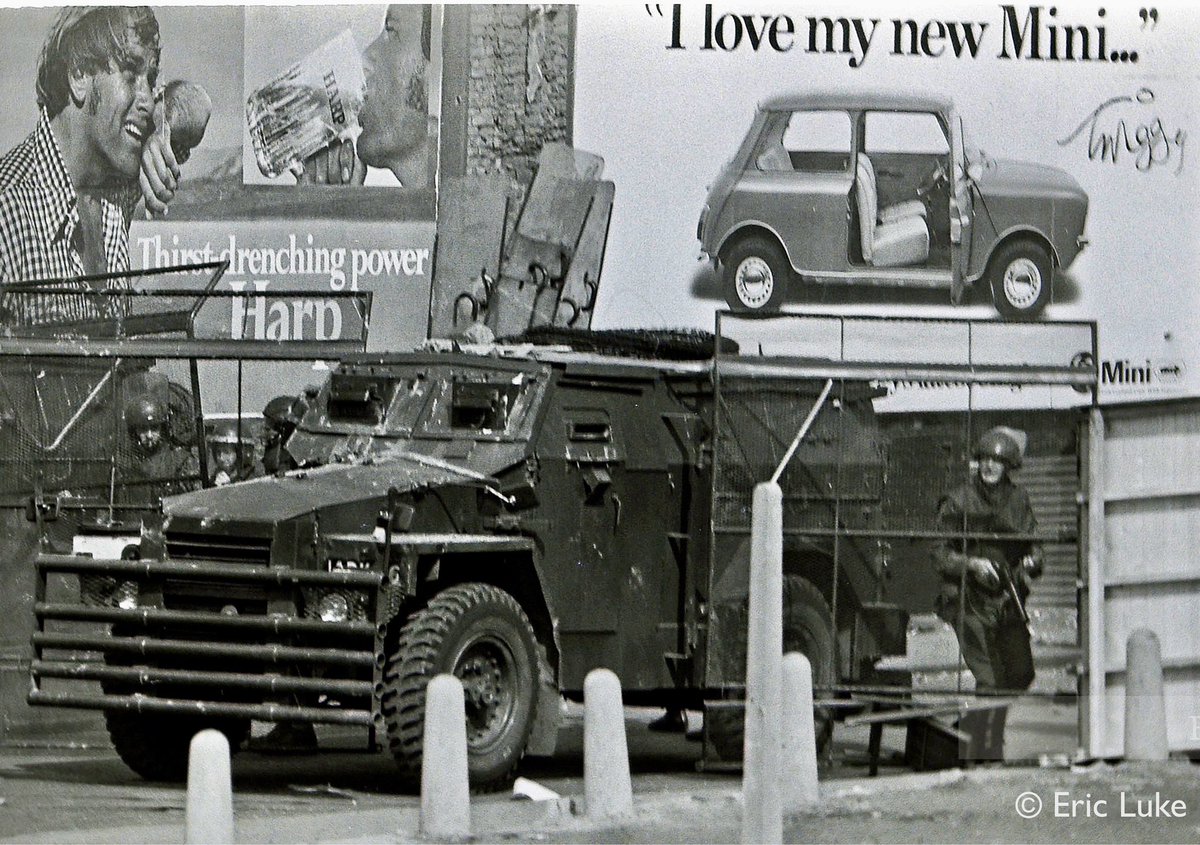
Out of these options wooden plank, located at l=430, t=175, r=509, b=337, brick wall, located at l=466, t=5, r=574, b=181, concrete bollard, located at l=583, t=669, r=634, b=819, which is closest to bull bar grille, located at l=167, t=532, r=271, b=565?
concrete bollard, located at l=583, t=669, r=634, b=819

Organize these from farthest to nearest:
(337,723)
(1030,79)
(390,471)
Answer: (1030,79)
(390,471)
(337,723)

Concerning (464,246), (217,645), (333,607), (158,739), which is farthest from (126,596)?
(464,246)

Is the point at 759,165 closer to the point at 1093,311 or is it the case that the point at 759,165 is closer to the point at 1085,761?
the point at 1093,311

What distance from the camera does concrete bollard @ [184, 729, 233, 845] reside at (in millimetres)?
8188

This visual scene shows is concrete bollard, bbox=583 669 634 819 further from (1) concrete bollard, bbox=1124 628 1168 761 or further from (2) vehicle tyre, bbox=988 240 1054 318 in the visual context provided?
(2) vehicle tyre, bbox=988 240 1054 318

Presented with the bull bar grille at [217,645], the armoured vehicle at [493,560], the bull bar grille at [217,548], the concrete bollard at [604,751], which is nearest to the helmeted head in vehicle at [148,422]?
the armoured vehicle at [493,560]

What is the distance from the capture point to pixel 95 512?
13211 mm

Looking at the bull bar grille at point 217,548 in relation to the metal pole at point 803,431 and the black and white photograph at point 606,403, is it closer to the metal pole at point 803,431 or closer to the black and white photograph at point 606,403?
the black and white photograph at point 606,403

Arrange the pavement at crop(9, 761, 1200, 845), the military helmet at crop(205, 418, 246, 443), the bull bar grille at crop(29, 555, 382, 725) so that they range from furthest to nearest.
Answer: the military helmet at crop(205, 418, 246, 443) → the bull bar grille at crop(29, 555, 382, 725) → the pavement at crop(9, 761, 1200, 845)

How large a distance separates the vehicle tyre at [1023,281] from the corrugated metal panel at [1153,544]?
144 centimetres

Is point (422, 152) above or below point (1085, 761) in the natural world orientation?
above

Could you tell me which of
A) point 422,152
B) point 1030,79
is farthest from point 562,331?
point 1030,79

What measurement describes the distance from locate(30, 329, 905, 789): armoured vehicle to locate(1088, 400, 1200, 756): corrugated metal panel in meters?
1.28

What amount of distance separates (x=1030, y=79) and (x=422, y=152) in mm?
3950
